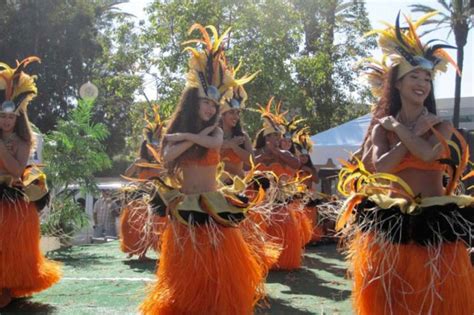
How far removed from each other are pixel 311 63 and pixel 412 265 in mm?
12371

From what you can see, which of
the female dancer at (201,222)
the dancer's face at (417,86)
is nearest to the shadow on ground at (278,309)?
the female dancer at (201,222)

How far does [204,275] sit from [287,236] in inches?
102

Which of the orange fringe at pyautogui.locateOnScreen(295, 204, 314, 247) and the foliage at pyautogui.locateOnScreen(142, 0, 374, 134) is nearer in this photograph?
the orange fringe at pyautogui.locateOnScreen(295, 204, 314, 247)

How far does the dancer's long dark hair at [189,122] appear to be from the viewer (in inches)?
151

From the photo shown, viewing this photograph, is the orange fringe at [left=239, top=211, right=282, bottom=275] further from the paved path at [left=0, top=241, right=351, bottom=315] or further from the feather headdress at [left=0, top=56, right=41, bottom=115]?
the feather headdress at [left=0, top=56, right=41, bottom=115]

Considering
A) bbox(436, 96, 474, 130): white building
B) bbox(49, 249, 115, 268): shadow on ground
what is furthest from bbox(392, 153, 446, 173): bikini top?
bbox(436, 96, 474, 130): white building

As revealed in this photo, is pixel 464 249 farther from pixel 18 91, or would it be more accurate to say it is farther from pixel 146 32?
pixel 146 32

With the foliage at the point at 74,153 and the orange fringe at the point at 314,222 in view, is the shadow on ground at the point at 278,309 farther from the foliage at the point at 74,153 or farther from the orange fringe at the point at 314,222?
the foliage at the point at 74,153

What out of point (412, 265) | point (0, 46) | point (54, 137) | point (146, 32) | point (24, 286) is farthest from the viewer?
point (0, 46)

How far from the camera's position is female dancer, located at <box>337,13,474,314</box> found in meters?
2.89

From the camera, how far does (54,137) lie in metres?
9.27

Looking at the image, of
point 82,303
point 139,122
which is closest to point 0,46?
point 139,122

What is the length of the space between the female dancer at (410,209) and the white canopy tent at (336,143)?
699 cm

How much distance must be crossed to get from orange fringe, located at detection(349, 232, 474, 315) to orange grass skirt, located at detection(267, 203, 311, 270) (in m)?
2.97
